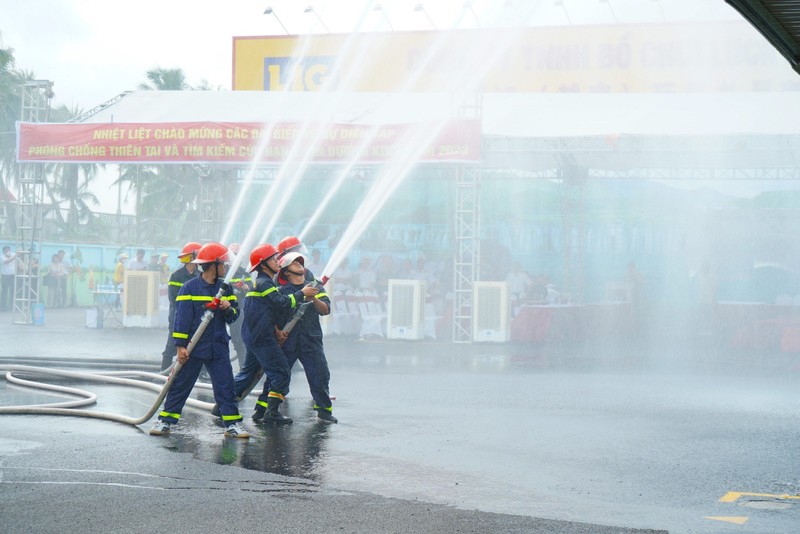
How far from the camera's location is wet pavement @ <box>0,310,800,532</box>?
18.0ft

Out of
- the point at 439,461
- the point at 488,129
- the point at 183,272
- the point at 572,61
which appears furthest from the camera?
the point at 572,61

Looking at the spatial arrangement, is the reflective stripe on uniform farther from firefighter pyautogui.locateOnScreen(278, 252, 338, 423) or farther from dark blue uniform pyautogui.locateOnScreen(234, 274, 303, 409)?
firefighter pyautogui.locateOnScreen(278, 252, 338, 423)

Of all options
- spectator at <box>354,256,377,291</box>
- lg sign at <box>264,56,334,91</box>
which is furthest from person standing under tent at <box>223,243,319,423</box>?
lg sign at <box>264,56,334,91</box>

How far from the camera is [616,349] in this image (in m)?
19.7

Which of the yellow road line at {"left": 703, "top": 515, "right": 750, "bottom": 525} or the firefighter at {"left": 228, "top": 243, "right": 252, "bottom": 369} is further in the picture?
the firefighter at {"left": 228, "top": 243, "right": 252, "bottom": 369}

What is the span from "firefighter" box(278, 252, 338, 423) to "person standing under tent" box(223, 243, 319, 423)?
0.21 metres

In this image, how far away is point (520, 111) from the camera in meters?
22.1

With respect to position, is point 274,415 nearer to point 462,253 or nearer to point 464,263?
point 464,263

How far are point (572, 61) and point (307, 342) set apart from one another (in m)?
24.7

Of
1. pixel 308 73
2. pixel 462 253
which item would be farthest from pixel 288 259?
pixel 308 73

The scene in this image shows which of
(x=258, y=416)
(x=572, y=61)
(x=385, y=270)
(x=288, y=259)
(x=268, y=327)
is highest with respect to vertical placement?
(x=572, y=61)

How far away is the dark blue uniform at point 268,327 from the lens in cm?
884

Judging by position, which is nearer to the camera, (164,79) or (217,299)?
(217,299)

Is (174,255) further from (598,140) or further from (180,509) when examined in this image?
(180,509)
